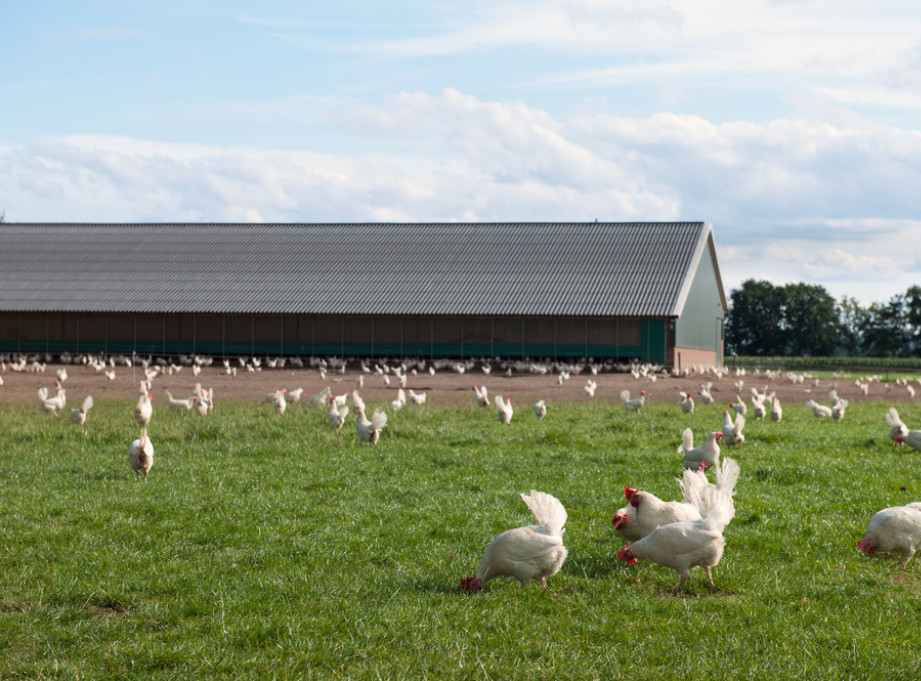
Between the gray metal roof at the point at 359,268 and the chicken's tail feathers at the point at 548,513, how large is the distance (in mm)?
37334

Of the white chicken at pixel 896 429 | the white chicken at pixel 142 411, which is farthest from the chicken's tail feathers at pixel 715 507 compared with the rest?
the white chicken at pixel 142 411

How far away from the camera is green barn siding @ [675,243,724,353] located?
47.4 meters

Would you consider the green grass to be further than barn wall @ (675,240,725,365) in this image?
No

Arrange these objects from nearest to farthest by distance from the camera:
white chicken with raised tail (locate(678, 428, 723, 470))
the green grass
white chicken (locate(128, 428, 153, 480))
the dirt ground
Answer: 1. the green grass
2. white chicken (locate(128, 428, 153, 480))
3. white chicken with raised tail (locate(678, 428, 723, 470))
4. the dirt ground

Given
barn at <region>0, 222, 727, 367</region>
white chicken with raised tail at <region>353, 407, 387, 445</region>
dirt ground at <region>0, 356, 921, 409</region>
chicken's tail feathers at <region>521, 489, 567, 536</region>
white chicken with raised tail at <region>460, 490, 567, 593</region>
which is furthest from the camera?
barn at <region>0, 222, 727, 367</region>

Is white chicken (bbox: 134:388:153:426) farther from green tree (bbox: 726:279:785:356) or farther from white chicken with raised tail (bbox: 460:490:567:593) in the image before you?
green tree (bbox: 726:279:785:356)

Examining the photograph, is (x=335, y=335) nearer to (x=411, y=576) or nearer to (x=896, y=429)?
(x=896, y=429)

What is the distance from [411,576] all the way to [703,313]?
46315 mm

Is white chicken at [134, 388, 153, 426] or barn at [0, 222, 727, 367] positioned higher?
barn at [0, 222, 727, 367]

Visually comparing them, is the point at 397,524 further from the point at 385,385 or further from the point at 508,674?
the point at 385,385

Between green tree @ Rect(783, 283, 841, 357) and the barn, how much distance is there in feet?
127

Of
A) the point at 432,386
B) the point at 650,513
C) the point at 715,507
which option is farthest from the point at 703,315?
the point at 715,507

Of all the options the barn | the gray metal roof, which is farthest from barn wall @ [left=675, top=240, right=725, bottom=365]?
the gray metal roof

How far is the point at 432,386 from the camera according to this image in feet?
116
